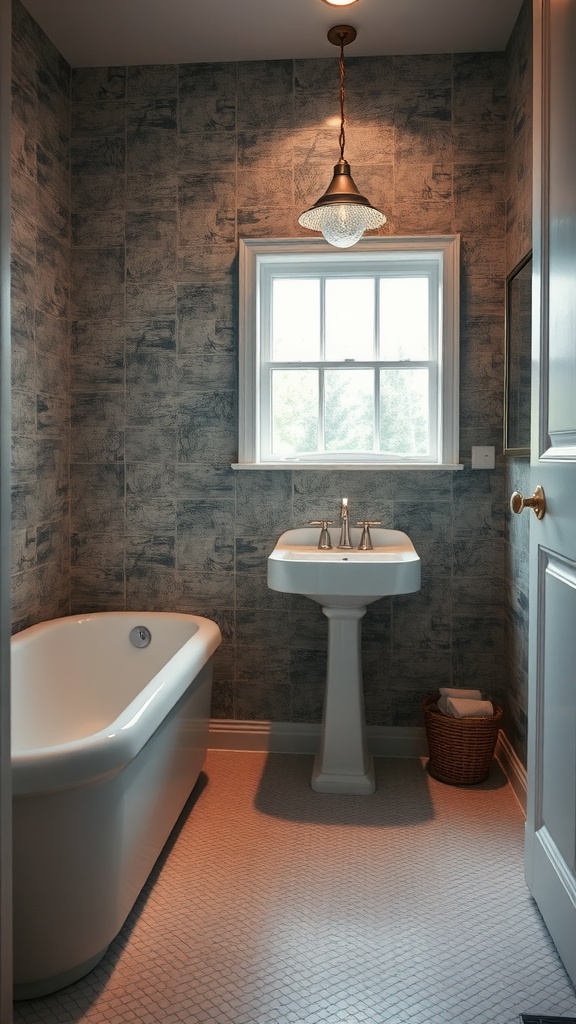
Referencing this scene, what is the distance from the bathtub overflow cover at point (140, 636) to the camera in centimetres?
296

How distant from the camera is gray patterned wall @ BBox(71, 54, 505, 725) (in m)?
3.05

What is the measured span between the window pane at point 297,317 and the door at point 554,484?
1442 millimetres

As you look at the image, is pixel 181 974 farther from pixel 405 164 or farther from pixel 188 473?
pixel 405 164

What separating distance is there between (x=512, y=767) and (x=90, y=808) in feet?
5.78

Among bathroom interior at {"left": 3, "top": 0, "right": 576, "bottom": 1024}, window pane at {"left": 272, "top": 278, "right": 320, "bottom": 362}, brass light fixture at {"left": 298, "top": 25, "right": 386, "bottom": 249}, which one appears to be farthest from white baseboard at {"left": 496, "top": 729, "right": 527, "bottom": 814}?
brass light fixture at {"left": 298, "top": 25, "right": 386, "bottom": 249}

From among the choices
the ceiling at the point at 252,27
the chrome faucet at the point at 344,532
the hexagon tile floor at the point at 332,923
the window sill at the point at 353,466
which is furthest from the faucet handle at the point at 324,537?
the ceiling at the point at 252,27

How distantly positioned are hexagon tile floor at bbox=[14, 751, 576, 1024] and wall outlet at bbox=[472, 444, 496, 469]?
1249 mm

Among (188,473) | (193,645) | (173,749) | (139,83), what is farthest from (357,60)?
(173,749)

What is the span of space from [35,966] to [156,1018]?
28 cm

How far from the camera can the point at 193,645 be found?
2.52m

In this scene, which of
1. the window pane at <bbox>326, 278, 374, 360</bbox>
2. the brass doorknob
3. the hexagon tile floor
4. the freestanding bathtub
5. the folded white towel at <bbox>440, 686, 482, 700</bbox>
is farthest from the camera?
the window pane at <bbox>326, 278, 374, 360</bbox>

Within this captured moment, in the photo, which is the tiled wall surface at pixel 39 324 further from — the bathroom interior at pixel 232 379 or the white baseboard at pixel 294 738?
the white baseboard at pixel 294 738

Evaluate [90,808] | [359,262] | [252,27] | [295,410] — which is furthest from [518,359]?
[90,808]

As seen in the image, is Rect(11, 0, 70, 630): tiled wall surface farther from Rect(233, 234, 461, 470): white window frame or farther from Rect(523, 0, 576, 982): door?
Rect(523, 0, 576, 982): door
